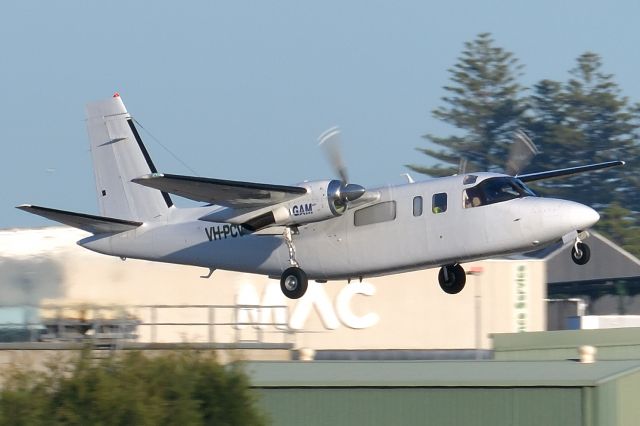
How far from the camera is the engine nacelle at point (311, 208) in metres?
23.8

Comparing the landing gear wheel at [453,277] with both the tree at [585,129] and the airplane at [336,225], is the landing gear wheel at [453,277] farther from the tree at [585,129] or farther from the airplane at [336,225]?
the tree at [585,129]

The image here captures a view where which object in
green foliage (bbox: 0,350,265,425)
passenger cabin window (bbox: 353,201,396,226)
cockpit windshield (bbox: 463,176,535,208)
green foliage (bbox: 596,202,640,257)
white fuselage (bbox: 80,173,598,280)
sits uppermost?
green foliage (bbox: 596,202,640,257)

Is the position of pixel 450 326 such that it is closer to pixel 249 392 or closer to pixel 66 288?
pixel 66 288

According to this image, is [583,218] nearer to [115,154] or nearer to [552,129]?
[115,154]

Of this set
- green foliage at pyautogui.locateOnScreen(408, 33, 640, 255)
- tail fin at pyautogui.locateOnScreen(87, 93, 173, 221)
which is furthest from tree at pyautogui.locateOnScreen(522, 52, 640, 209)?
tail fin at pyautogui.locateOnScreen(87, 93, 173, 221)

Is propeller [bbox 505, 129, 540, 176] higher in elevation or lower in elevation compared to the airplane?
higher

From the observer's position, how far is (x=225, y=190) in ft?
78.4

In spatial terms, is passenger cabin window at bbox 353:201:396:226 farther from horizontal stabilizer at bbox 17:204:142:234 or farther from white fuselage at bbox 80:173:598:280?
horizontal stabilizer at bbox 17:204:142:234

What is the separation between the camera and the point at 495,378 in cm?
2078

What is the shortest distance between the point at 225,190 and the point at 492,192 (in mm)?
5084

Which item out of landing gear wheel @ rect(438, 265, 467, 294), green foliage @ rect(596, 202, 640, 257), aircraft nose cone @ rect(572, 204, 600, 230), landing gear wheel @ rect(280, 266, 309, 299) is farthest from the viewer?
green foliage @ rect(596, 202, 640, 257)

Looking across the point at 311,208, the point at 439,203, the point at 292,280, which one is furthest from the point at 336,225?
the point at 439,203

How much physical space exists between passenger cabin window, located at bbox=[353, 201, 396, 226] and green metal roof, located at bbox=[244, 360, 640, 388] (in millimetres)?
2737

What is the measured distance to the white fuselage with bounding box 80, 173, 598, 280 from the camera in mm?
22609
